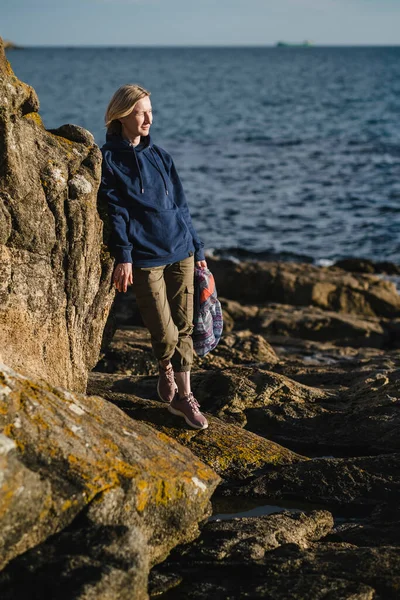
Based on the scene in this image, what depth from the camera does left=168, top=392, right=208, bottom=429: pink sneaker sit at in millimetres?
6488

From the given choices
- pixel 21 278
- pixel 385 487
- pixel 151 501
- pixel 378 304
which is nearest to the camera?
pixel 151 501

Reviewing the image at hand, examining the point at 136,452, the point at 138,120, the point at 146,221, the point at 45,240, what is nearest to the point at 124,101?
the point at 138,120

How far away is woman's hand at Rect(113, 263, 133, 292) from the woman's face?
110cm

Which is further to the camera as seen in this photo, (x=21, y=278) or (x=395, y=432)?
(x=395, y=432)

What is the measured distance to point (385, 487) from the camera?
6.02 metres

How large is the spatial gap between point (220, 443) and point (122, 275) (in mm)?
1648

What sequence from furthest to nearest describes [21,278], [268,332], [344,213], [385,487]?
[344,213] < [268,332] < [385,487] < [21,278]

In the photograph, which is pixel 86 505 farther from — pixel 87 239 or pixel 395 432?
pixel 395 432

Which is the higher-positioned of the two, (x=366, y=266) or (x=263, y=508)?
(x=263, y=508)

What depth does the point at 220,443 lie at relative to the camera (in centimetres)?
644

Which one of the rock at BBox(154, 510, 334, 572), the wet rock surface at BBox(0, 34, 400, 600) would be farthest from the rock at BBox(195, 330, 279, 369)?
the rock at BBox(154, 510, 334, 572)

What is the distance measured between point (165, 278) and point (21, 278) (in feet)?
4.45

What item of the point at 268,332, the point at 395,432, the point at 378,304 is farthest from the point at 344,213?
the point at 395,432

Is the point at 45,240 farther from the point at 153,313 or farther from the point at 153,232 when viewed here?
the point at 153,313
